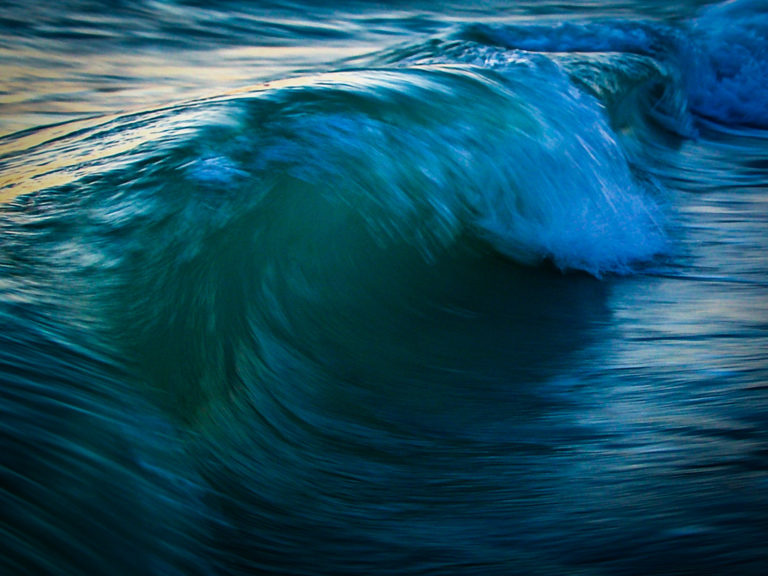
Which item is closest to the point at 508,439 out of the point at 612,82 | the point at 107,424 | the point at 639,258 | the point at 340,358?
the point at 340,358

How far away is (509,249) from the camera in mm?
3359

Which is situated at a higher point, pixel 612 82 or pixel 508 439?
pixel 612 82

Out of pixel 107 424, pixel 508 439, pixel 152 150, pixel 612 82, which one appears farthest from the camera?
pixel 612 82

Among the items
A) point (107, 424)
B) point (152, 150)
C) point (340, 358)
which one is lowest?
point (340, 358)

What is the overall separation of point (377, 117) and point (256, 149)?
658mm

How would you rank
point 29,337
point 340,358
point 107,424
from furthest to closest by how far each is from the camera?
point 340,358 → point 29,337 → point 107,424

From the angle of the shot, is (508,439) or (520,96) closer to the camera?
(508,439)

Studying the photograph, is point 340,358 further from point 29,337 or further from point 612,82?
point 612,82

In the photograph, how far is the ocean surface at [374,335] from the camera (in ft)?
4.92

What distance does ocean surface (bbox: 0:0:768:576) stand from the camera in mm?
1500

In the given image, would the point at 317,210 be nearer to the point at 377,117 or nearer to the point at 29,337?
the point at 377,117

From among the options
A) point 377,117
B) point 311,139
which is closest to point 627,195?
point 377,117

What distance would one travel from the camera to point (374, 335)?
2.64 m

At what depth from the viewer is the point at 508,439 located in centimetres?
199
